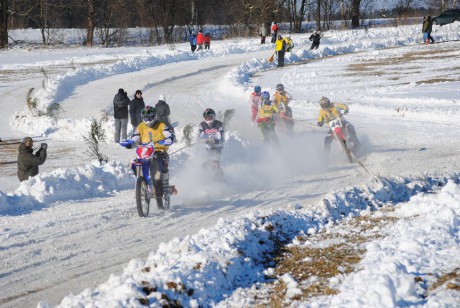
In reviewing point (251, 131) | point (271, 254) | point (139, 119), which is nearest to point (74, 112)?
point (139, 119)

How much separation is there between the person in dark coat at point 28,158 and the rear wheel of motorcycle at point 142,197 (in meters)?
3.06

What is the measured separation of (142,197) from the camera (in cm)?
1208

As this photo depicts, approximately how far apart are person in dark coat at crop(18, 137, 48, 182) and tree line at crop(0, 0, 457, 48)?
158 feet

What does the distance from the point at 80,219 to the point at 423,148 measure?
1018 centimetres

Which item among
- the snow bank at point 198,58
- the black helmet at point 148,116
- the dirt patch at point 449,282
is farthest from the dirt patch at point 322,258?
the snow bank at point 198,58

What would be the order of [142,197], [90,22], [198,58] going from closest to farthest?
[142,197] < [198,58] < [90,22]

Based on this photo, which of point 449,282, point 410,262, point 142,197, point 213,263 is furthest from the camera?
point 142,197

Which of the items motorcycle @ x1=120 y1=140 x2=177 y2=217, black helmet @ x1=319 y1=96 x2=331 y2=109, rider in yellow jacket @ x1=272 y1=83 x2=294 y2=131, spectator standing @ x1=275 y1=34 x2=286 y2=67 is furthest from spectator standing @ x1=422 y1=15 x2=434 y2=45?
motorcycle @ x1=120 y1=140 x2=177 y2=217

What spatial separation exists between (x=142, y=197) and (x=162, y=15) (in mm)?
59098

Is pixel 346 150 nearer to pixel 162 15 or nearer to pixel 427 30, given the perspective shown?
pixel 427 30

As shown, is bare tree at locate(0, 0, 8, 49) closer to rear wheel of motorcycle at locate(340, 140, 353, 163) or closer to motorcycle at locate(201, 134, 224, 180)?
rear wheel of motorcycle at locate(340, 140, 353, 163)

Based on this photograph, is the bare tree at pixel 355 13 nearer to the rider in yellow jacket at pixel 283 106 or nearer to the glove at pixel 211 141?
the rider in yellow jacket at pixel 283 106

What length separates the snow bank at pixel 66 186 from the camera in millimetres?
12985

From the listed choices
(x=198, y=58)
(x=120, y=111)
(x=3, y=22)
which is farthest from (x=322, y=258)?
(x=3, y=22)
